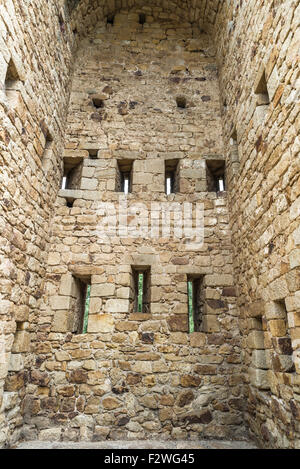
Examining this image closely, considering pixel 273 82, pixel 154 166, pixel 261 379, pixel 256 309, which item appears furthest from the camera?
pixel 154 166

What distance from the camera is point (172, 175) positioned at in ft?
17.1

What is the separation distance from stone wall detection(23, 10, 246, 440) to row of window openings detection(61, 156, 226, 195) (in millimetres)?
162

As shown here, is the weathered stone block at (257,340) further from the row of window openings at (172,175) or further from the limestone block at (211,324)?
the row of window openings at (172,175)

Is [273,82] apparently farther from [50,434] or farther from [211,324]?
[50,434]

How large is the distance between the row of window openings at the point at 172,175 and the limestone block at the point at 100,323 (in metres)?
2.12

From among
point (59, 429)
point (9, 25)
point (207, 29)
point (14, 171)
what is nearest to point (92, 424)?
point (59, 429)

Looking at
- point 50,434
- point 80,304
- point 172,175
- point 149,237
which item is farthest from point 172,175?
point 50,434

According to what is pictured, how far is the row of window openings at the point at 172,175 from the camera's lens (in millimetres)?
4949

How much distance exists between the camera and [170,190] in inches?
200

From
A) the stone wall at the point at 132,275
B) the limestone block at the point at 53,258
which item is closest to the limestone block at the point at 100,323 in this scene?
the stone wall at the point at 132,275

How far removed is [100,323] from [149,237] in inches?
56.6

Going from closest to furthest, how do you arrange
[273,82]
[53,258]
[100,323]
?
[273,82], [100,323], [53,258]

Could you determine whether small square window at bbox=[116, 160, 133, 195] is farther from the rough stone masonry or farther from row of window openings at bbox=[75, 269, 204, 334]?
row of window openings at bbox=[75, 269, 204, 334]
